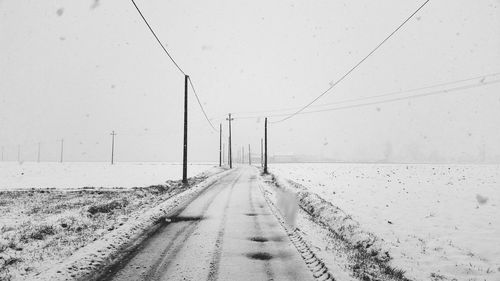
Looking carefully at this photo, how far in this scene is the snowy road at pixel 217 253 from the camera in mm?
5113

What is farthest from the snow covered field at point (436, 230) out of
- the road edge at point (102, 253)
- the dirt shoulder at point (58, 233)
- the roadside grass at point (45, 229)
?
the roadside grass at point (45, 229)

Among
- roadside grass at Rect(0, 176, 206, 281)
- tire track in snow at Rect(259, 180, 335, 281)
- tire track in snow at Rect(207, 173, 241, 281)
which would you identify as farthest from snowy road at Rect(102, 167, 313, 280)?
roadside grass at Rect(0, 176, 206, 281)

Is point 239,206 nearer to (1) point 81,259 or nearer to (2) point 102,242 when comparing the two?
(2) point 102,242

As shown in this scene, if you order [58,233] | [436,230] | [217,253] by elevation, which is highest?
[217,253]

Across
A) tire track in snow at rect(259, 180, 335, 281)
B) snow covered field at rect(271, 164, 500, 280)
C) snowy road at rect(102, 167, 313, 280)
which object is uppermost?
snowy road at rect(102, 167, 313, 280)

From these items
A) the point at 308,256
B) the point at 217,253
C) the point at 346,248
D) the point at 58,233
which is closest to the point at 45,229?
the point at 58,233

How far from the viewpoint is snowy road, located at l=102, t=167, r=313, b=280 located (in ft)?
16.8

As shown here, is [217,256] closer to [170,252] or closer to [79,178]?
[170,252]

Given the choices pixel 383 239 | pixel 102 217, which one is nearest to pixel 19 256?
pixel 102 217

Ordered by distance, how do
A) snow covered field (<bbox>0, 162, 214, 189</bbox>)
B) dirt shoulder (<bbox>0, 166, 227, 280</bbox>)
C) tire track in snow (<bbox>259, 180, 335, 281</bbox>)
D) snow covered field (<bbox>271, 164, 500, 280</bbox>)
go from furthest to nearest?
snow covered field (<bbox>0, 162, 214, 189</bbox>), snow covered field (<bbox>271, 164, 500, 280</bbox>), dirt shoulder (<bbox>0, 166, 227, 280</bbox>), tire track in snow (<bbox>259, 180, 335, 281</bbox>)

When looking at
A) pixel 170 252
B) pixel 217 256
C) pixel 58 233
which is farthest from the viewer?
pixel 58 233

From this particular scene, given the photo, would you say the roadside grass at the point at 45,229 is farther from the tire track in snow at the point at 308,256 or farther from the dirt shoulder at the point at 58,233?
the tire track in snow at the point at 308,256

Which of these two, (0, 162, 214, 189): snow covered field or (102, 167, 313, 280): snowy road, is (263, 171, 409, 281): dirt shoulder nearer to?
(102, 167, 313, 280): snowy road

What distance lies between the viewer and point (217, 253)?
20.5ft
